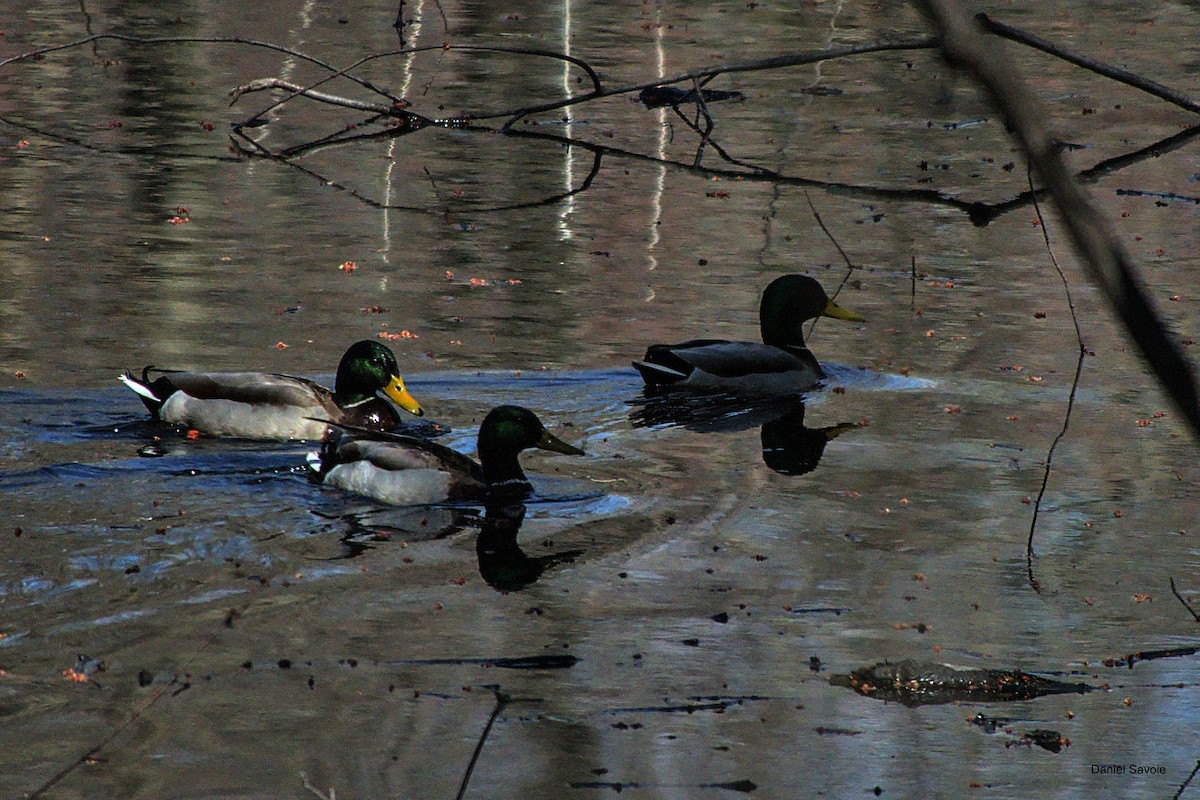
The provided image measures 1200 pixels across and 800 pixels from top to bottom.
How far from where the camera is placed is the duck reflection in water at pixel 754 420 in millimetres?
9164

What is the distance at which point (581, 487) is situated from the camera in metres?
8.26

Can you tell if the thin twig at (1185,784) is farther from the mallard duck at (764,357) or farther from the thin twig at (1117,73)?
the mallard duck at (764,357)

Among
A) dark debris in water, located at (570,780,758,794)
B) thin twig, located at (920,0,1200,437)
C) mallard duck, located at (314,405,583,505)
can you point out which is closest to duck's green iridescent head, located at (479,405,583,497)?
mallard duck, located at (314,405,583,505)

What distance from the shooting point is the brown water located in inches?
201

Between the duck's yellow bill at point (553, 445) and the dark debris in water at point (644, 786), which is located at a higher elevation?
the duck's yellow bill at point (553, 445)

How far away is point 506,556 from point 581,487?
3.74 feet

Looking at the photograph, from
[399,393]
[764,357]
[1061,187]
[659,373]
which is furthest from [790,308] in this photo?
[1061,187]

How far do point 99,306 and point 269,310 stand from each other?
1.06 m

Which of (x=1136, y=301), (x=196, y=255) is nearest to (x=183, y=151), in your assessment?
(x=196, y=255)

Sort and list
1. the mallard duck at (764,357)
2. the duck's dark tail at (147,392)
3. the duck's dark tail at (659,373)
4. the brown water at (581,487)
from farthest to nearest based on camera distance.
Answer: the mallard duck at (764,357), the duck's dark tail at (659,373), the duck's dark tail at (147,392), the brown water at (581,487)

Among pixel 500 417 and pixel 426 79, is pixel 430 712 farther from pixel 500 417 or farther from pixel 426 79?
pixel 426 79

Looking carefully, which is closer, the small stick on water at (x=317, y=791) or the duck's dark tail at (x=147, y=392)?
the small stick on water at (x=317, y=791)

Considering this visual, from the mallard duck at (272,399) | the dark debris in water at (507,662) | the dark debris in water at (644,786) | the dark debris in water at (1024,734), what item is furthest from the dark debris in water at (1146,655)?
the mallard duck at (272,399)

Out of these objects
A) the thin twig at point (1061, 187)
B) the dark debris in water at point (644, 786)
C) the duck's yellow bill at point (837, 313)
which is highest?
the thin twig at point (1061, 187)
